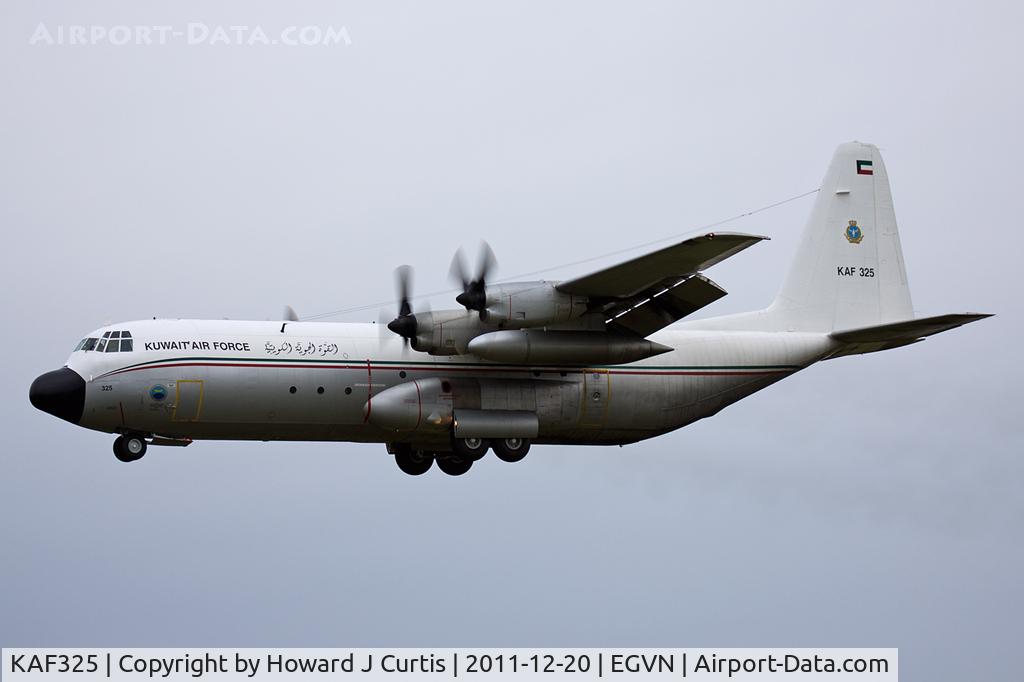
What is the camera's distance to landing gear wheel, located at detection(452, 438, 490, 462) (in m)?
22.6

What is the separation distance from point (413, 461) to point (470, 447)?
6.30 ft

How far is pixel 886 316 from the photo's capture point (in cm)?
2577

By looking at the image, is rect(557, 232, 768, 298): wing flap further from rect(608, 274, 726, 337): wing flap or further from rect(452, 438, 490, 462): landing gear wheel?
rect(452, 438, 490, 462): landing gear wheel

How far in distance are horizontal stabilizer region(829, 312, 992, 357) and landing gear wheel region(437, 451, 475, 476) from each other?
7.23m

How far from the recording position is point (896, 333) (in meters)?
23.9

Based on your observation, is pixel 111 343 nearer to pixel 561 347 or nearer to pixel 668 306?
pixel 561 347

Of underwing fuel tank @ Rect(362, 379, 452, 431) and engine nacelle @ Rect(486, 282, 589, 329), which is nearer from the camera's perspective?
engine nacelle @ Rect(486, 282, 589, 329)

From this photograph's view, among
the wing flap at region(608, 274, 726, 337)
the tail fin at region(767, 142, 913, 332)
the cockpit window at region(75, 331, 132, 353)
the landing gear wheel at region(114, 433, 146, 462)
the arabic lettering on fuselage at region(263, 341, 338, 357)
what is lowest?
the landing gear wheel at region(114, 433, 146, 462)

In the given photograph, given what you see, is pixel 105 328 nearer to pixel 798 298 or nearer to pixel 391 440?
pixel 391 440

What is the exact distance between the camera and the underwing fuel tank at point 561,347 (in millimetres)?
21500

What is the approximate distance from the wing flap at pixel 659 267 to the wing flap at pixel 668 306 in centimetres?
54

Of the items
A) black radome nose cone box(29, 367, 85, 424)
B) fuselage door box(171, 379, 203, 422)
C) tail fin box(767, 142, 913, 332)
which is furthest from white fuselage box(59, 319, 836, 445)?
tail fin box(767, 142, 913, 332)

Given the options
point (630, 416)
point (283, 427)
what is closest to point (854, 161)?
point (630, 416)

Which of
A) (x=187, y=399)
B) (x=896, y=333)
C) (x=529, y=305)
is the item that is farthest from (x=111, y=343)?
(x=896, y=333)
